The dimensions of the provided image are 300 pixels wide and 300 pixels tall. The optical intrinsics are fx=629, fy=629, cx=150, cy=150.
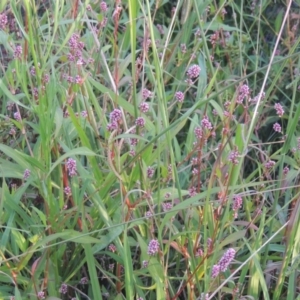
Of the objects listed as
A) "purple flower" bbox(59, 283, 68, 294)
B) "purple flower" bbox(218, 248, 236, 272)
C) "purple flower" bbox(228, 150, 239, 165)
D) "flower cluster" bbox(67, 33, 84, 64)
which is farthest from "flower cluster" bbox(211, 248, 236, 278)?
"flower cluster" bbox(67, 33, 84, 64)

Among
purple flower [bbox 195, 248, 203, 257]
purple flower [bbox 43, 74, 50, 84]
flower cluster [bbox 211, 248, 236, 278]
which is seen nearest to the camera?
flower cluster [bbox 211, 248, 236, 278]

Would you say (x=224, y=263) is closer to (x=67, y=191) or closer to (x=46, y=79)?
(x=67, y=191)

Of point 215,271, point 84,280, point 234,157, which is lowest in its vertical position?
point 84,280

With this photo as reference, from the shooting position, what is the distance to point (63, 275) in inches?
43.0

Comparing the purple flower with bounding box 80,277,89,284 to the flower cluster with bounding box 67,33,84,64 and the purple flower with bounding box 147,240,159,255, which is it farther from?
the flower cluster with bounding box 67,33,84,64

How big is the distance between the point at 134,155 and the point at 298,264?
324mm

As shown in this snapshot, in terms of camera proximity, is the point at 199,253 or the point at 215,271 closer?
the point at 215,271

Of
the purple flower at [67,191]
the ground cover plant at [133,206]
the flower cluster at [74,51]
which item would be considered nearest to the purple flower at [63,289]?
the ground cover plant at [133,206]

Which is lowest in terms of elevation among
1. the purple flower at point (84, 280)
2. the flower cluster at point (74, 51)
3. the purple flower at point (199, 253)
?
the purple flower at point (84, 280)

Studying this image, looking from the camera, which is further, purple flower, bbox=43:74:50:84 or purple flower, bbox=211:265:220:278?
purple flower, bbox=43:74:50:84

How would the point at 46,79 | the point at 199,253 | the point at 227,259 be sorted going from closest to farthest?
the point at 227,259 → the point at 199,253 → the point at 46,79

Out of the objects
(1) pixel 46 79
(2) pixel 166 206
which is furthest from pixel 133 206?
(1) pixel 46 79

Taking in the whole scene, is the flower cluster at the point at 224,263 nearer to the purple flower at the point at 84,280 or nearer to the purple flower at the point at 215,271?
the purple flower at the point at 215,271

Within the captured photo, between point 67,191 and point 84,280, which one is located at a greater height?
point 67,191
